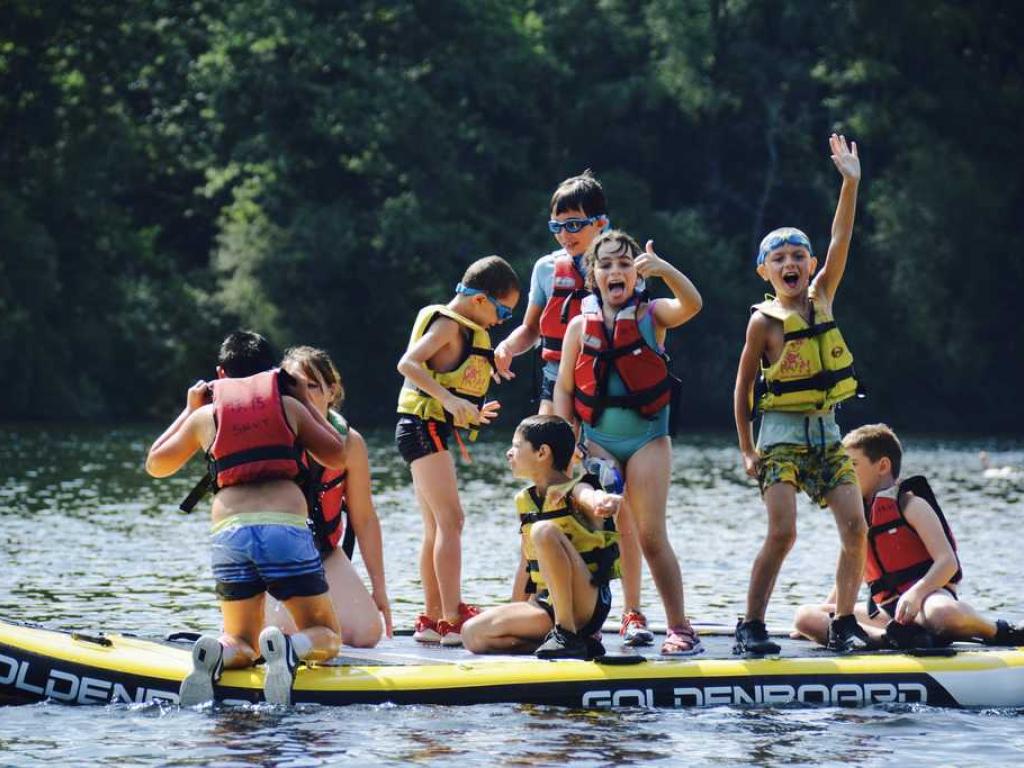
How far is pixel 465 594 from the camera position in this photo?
44.6ft

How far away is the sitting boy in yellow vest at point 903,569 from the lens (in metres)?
9.27

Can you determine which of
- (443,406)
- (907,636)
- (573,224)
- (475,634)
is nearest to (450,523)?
(443,406)

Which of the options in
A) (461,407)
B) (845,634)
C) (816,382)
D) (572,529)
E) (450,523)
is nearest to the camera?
(572,529)

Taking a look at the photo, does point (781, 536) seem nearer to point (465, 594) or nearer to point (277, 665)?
point (277, 665)

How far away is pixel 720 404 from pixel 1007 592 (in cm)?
2990

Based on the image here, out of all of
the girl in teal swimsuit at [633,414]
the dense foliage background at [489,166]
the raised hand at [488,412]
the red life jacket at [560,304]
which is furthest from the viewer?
the dense foliage background at [489,166]

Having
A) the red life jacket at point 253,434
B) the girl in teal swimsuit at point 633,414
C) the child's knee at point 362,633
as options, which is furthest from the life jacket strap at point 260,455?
the girl in teal swimsuit at point 633,414

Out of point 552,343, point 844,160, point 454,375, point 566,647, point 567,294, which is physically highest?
point 844,160

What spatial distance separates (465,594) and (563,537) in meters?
5.09

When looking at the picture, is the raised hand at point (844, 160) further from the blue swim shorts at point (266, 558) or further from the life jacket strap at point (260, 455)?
the blue swim shorts at point (266, 558)

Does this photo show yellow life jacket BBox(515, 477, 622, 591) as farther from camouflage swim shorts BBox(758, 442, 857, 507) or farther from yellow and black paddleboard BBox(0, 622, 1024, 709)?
camouflage swim shorts BBox(758, 442, 857, 507)

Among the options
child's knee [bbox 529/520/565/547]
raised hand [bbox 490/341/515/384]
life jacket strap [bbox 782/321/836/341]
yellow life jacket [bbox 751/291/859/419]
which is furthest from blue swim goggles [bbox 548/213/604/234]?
child's knee [bbox 529/520/565/547]

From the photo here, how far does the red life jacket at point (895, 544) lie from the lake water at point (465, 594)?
96cm

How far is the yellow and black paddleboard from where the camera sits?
8.45 metres
